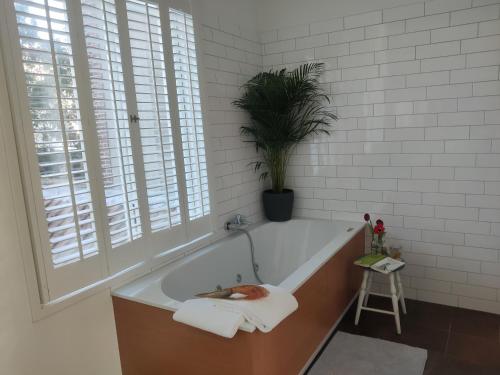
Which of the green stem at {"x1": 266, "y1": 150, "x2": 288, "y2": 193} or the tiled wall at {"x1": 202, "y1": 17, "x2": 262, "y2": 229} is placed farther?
the green stem at {"x1": 266, "y1": 150, "x2": 288, "y2": 193}

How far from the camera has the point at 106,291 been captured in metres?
2.04

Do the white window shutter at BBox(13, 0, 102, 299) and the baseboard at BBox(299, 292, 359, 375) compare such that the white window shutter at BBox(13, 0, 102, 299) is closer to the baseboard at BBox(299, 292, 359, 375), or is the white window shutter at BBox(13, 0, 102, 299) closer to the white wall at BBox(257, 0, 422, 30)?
the baseboard at BBox(299, 292, 359, 375)

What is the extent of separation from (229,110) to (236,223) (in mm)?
905

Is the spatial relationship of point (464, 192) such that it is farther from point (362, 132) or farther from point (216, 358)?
point (216, 358)

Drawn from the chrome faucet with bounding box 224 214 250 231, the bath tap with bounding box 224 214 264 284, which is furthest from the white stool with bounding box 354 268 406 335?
the chrome faucet with bounding box 224 214 250 231

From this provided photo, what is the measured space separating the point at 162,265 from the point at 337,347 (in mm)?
1274

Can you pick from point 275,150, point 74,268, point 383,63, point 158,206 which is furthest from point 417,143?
point 74,268

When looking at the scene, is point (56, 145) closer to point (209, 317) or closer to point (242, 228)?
point (209, 317)

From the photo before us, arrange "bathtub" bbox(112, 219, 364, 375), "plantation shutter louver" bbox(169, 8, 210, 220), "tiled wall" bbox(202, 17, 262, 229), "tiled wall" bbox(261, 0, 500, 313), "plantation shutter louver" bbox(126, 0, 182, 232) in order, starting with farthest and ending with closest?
"tiled wall" bbox(202, 17, 262, 229) → "tiled wall" bbox(261, 0, 500, 313) → "plantation shutter louver" bbox(169, 8, 210, 220) → "plantation shutter louver" bbox(126, 0, 182, 232) → "bathtub" bbox(112, 219, 364, 375)

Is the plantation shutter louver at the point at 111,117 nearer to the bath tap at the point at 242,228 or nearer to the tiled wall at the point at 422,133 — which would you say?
the bath tap at the point at 242,228

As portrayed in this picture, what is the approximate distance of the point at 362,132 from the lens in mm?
3105

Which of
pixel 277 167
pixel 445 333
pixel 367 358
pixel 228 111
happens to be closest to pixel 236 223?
pixel 277 167

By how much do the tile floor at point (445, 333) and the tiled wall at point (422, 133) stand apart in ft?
0.54

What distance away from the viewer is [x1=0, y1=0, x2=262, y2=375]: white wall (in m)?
1.61
